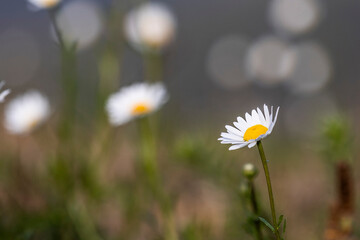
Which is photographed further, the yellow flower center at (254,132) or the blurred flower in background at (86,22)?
the blurred flower in background at (86,22)

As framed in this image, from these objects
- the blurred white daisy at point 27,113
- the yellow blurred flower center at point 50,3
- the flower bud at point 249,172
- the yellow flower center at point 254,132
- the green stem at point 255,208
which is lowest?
the green stem at point 255,208

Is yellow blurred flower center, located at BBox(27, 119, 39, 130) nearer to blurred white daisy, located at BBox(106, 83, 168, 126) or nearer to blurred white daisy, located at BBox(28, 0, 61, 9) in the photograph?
blurred white daisy, located at BBox(106, 83, 168, 126)

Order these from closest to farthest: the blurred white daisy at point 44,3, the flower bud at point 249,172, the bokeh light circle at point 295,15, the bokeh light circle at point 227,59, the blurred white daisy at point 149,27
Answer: the flower bud at point 249,172 → the blurred white daisy at point 44,3 → the blurred white daisy at point 149,27 → the bokeh light circle at point 295,15 → the bokeh light circle at point 227,59

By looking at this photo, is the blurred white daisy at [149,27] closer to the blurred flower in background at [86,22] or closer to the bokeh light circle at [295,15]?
the blurred flower in background at [86,22]

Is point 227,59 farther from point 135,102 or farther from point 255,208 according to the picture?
point 255,208

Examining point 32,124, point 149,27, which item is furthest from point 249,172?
point 149,27

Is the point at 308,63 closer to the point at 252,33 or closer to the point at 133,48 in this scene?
the point at 252,33

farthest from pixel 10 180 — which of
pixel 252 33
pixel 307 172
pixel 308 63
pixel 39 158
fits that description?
pixel 252 33

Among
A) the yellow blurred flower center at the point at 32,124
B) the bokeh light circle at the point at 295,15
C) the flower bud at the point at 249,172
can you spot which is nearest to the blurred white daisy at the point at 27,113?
the yellow blurred flower center at the point at 32,124
